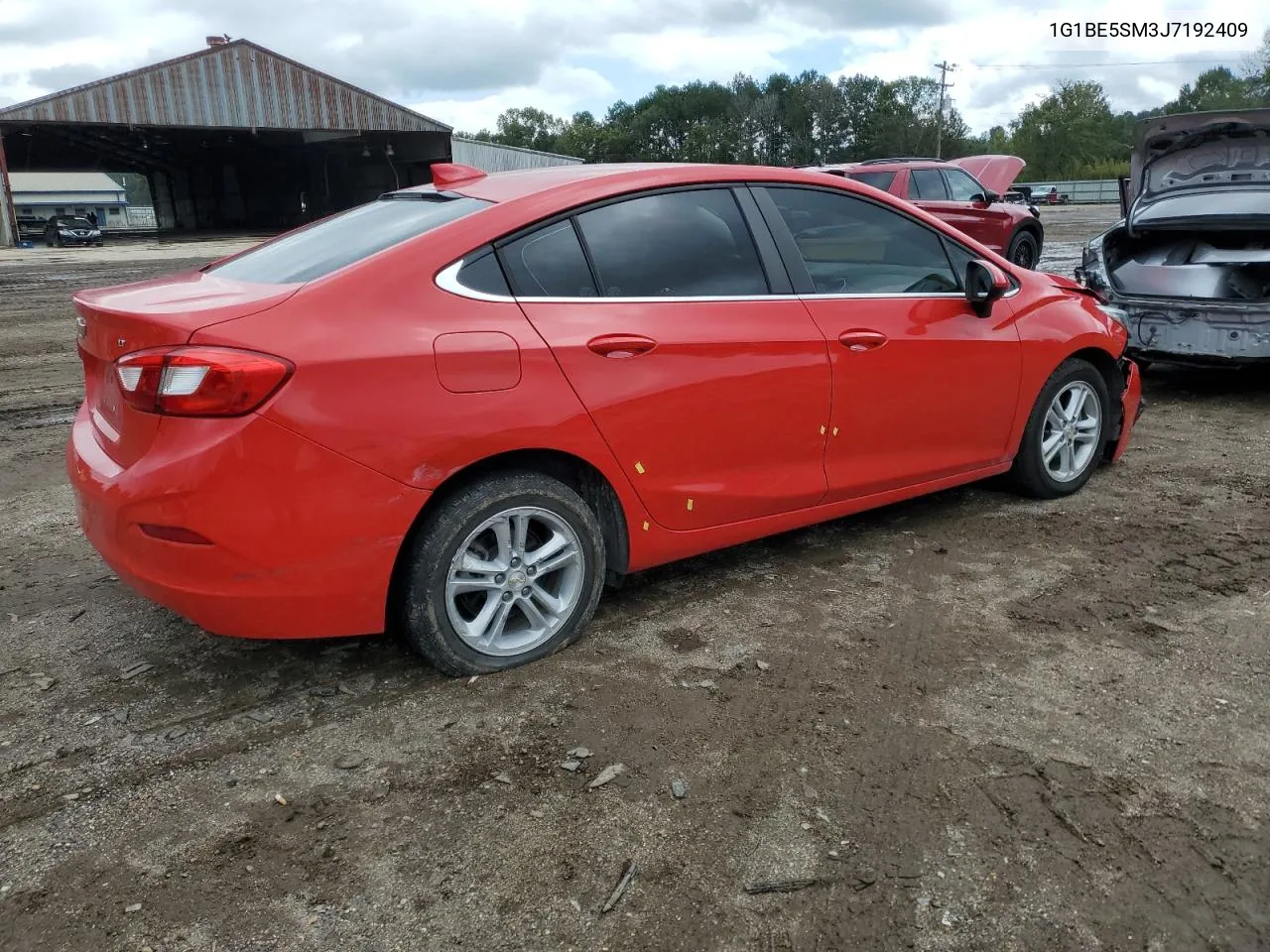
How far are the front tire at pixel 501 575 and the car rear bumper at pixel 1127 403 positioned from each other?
10.4 feet

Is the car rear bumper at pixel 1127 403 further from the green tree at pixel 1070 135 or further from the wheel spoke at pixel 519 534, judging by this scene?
the green tree at pixel 1070 135

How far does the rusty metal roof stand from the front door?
35240mm

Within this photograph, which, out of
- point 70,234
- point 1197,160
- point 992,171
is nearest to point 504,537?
point 1197,160

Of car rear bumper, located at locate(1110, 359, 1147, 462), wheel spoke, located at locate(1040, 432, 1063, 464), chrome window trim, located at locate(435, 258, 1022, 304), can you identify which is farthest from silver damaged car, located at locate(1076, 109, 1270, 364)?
chrome window trim, located at locate(435, 258, 1022, 304)

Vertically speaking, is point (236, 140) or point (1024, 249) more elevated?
point (236, 140)

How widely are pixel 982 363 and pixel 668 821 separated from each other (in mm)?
2593

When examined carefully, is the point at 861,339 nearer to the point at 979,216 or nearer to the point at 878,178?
the point at 878,178

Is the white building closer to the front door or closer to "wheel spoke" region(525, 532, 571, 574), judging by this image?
the front door

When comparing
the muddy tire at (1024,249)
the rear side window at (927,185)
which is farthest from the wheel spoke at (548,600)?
the muddy tire at (1024,249)

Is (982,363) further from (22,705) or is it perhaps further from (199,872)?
(22,705)

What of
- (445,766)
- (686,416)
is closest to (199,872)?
(445,766)

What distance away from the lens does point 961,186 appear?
45.8 ft

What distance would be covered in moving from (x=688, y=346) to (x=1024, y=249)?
13.1 meters

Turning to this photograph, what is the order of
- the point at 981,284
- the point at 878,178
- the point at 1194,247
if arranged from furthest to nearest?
the point at 878,178 < the point at 1194,247 < the point at 981,284
